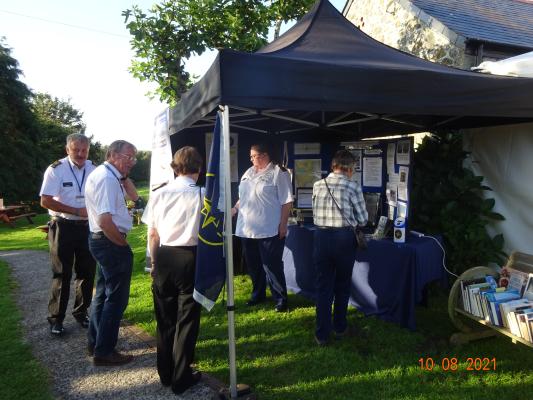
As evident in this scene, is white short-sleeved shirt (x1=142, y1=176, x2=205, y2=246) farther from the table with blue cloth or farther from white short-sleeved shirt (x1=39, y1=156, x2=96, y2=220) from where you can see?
the table with blue cloth

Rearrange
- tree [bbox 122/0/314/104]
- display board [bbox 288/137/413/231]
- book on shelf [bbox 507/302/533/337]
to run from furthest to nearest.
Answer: tree [bbox 122/0/314/104], display board [bbox 288/137/413/231], book on shelf [bbox 507/302/533/337]

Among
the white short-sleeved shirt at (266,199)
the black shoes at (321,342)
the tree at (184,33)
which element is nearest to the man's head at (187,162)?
the white short-sleeved shirt at (266,199)

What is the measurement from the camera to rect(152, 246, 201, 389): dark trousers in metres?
2.58

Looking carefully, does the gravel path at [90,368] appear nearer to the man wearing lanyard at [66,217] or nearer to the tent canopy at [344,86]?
the man wearing lanyard at [66,217]

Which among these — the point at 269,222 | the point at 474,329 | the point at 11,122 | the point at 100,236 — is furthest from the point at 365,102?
the point at 11,122

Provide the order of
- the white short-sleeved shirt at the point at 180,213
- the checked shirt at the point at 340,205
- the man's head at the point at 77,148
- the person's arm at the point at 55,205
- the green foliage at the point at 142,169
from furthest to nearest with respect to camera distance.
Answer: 1. the green foliage at the point at 142,169
2. the man's head at the point at 77,148
3. the person's arm at the point at 55,205
4. the checked shirt at the point at 340,205
5. the white short-sleeved shirt at the point at 180,213

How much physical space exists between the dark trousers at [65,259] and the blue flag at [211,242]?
1.79 m

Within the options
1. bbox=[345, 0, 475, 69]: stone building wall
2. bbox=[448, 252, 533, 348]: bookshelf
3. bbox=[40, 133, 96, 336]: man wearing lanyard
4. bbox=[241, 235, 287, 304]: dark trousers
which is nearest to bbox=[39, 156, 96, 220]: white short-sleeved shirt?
bbox=[40, 133, 96, 336]: man wearing lanyard

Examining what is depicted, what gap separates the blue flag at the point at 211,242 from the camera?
246 cm

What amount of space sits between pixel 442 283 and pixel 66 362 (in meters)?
3.65

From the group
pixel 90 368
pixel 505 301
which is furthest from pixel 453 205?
pixel 90 368

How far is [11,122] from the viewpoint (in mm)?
20641

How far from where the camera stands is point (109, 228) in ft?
9.31

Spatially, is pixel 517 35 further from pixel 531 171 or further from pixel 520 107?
pixel 520 107
